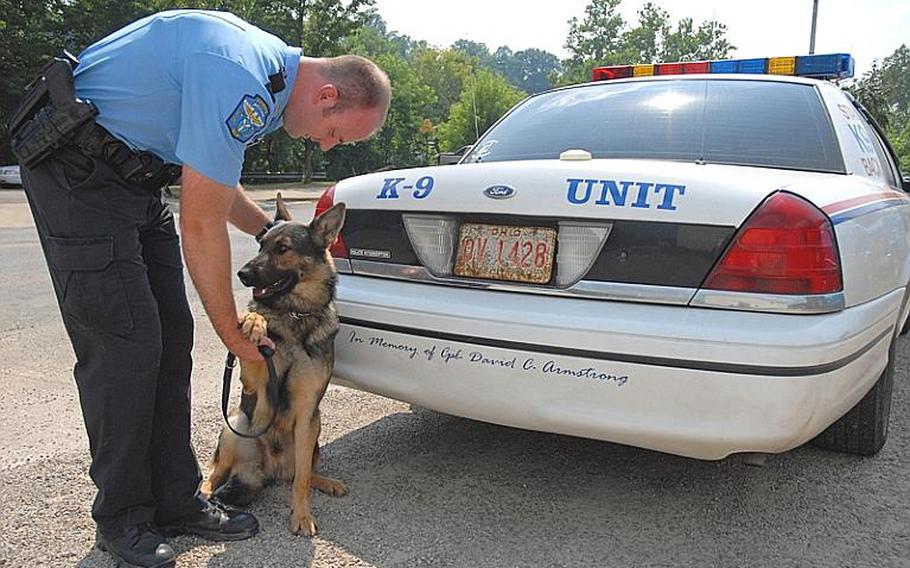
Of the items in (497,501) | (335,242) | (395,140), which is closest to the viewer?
(497,501)

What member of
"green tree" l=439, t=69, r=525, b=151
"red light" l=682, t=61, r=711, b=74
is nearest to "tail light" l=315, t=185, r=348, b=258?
"red light" l=682, t=61, r=711, b=74

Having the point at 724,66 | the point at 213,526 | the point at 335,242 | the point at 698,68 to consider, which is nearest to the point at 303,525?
the point at 213,526

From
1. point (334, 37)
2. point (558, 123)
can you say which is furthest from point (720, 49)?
point (558, 123)

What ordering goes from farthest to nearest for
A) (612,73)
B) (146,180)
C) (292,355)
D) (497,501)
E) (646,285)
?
1. (612,73)
2. (497,501)
3. (292,355)
4. (646,285)
5. (146,180)

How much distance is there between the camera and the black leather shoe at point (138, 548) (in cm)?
251

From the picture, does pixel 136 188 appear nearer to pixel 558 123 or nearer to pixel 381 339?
pixel 381 339

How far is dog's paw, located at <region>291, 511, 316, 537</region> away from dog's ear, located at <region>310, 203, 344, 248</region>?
973mm

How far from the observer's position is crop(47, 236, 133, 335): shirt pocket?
7.78 feet

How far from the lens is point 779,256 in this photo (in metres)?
2.51

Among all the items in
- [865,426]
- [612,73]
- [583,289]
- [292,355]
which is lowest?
[865,426]

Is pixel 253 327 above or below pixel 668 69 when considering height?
below

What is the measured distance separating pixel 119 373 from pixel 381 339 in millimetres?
949

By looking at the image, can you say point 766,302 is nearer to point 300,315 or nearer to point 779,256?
point 779,256

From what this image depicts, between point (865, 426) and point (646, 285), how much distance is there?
5.38 feet
